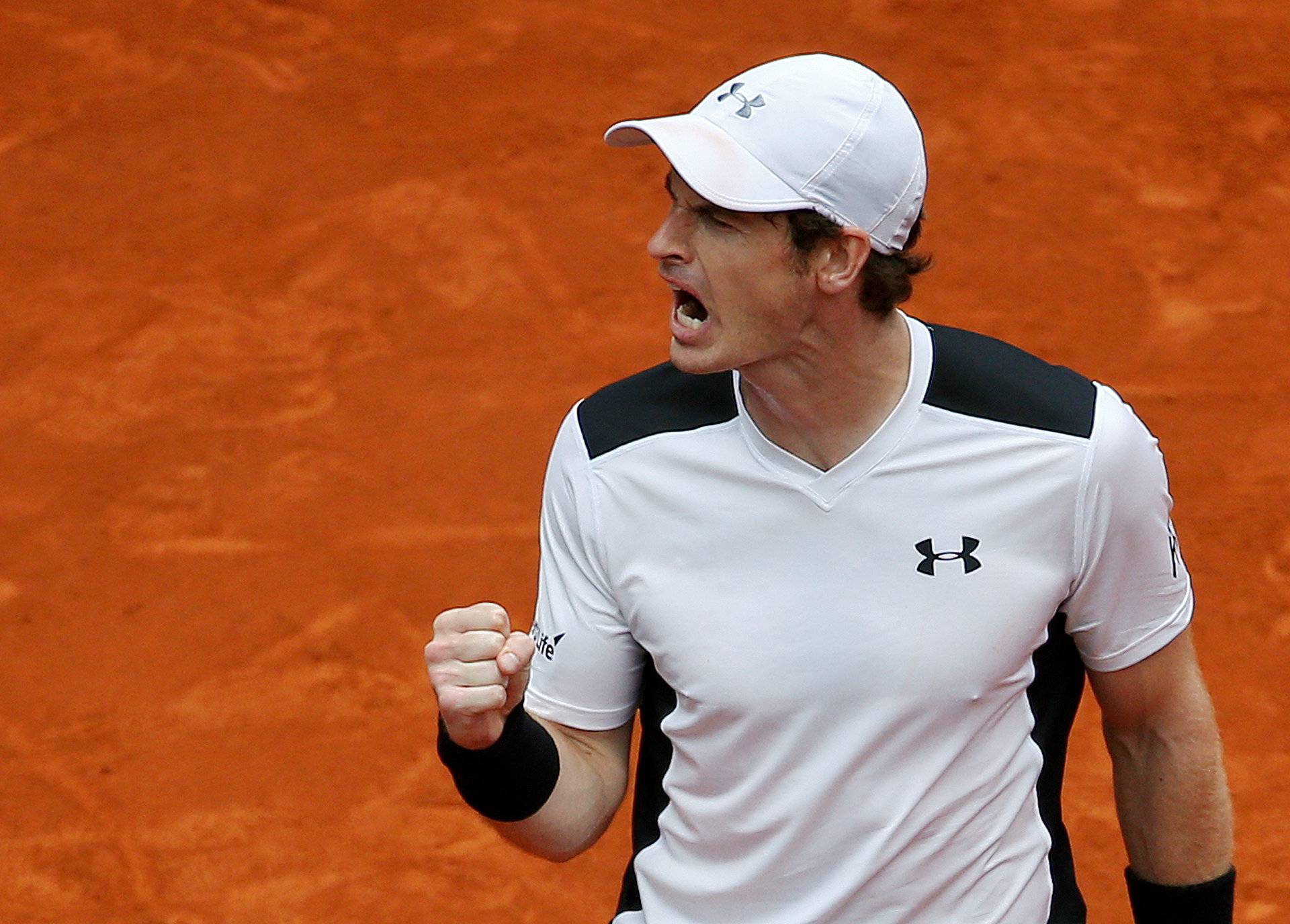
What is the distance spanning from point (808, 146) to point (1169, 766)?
3.37 ft

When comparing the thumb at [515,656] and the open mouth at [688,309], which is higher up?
the open mouth at [688,309]

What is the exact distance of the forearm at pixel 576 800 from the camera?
8.63 feet

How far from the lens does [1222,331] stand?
6047 millimetres

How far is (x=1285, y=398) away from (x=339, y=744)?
3.06 meters

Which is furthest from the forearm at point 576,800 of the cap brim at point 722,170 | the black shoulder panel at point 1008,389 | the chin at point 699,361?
the cap brim at point 722,170

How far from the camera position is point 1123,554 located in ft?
8.46

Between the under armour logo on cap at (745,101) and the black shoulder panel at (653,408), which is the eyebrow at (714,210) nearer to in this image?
the under armour logo on cap at (745,101)

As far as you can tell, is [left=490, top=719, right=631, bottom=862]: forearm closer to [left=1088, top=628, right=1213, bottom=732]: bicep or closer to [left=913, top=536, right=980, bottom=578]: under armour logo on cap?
[left=913, top=536, right=980, bottom=578]: under armour logo on cap

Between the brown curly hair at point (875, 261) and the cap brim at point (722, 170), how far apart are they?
0.08 ft

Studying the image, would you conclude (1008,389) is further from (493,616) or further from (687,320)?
(493,616)

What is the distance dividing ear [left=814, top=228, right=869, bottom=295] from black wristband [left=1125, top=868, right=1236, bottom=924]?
3.36ft

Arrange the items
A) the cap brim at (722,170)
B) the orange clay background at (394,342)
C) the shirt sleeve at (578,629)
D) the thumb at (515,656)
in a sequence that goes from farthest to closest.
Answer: the orange clay background at (394,342) → the shirt sleeve at (578,629) → the cap brim at (722,170) → the thumb at (515,656)

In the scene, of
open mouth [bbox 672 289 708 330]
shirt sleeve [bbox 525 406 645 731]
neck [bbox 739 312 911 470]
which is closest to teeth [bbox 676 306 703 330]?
open mouth [bbox 672 289 708 330]

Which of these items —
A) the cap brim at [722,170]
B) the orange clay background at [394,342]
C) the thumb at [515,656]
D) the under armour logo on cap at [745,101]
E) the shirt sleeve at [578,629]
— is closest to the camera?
the thumb at [515,656]
